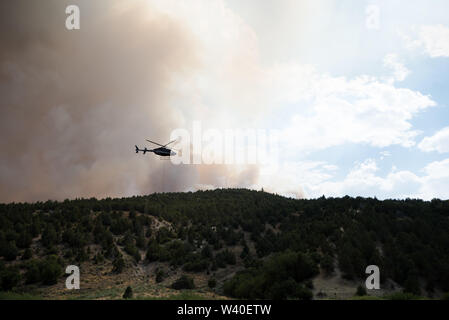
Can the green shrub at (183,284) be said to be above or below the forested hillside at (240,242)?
below

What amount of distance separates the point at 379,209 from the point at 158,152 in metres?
41.7

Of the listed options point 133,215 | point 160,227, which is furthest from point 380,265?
point 133,215

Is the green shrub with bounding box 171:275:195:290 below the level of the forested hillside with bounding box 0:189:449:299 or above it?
below

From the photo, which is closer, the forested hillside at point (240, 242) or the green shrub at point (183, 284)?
the forested hillside at point (240, 242)

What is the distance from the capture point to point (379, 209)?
53.1 metres

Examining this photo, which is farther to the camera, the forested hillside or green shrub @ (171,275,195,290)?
green shrub @ (171,275,195,290)

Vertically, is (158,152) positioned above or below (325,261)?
above

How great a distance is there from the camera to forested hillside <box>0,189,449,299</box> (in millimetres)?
32250

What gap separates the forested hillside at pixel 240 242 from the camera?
106 feet
